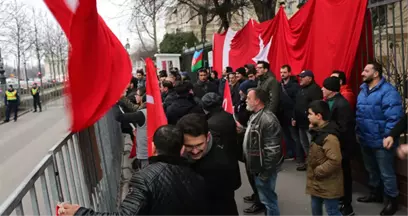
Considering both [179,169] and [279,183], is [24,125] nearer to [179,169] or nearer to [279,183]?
[279,183]

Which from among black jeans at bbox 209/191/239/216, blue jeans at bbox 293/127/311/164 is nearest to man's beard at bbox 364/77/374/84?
blue jeans at bbox 293/127/311/164

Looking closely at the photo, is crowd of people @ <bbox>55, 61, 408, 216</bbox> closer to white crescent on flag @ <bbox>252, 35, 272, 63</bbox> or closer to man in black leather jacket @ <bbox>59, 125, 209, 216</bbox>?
man in black leather jacket @ <bbox>59, 125, 209, 216</bbox>

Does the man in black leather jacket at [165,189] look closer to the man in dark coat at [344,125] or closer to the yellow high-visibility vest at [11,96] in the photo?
the man in dark coat at [344,125]

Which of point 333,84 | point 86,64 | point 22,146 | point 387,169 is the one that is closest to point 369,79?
point 333,84

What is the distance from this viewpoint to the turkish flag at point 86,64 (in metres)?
2.17

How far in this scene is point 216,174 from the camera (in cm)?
308

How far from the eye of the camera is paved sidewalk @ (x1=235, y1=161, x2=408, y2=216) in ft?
15.8

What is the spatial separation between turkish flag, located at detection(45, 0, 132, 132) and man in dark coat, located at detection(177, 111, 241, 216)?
1.87ft

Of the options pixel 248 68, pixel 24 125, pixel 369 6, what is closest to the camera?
pixel 369 6

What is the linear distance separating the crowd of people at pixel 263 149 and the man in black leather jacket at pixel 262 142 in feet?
0.03

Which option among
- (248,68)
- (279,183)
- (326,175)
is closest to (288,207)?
(279,183)

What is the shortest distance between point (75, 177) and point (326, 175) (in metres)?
2.22

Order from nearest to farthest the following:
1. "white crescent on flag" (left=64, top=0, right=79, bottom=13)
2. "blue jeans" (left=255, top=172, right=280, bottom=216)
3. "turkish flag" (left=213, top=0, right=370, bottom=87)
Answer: "white crescent on flag" (left=64, top=0, right=79, bottom=13) < "blue jeans" (left=255, top=172, right=280, bottom=216) < "turkish flag" (left=213, top=0, right=370, bottom=87)

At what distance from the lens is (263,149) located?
398 cm
